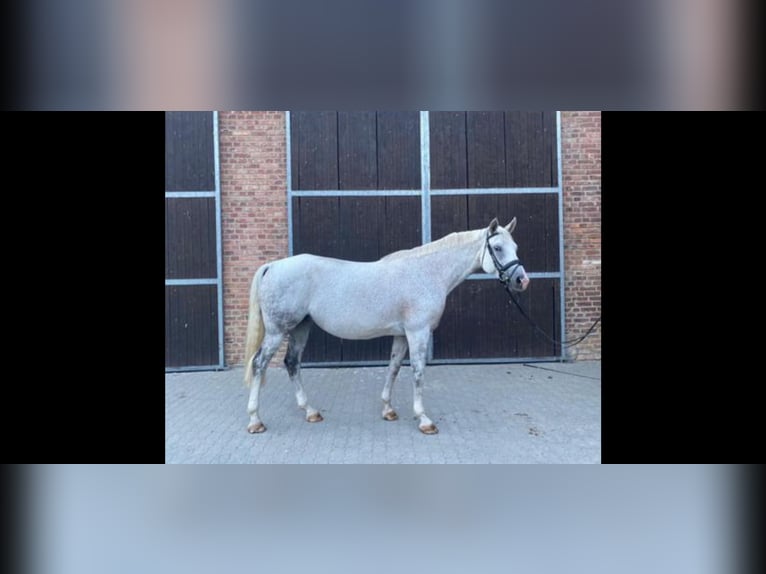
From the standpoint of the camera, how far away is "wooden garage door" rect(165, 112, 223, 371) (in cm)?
616

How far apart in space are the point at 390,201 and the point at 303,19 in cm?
341

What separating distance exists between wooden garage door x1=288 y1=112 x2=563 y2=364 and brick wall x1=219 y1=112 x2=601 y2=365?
0.62 ft

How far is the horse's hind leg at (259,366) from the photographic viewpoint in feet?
13.3

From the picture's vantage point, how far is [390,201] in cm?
622

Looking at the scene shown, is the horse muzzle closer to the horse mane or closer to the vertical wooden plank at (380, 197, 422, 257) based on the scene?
the horse mane

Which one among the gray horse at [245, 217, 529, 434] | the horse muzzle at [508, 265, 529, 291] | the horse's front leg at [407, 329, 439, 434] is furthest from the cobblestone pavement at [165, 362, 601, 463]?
the horse muzzle at [508, 265, 529, 291]

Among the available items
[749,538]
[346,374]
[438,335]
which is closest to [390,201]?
[438,335]

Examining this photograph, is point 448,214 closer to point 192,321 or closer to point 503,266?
point 503,266

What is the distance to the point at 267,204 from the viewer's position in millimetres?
6219

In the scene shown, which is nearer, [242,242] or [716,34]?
[716,34]

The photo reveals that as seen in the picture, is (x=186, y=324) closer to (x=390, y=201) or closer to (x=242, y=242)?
(x=242, y=242)

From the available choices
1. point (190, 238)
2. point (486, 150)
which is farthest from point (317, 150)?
point (486, 150)

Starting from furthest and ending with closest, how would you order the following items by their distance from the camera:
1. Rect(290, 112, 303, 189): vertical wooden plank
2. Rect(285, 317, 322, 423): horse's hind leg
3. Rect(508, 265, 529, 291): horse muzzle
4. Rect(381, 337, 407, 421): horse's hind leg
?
1. Rect(290, 112, 303, 189): vertical wooden plank
2. Rect(285, 317, 322, 423): horse's hind leg
3. Rect(381, 337, 407, 421): horse's hind leg
4. Rect(508, 265, 529, 291): horse muzzle

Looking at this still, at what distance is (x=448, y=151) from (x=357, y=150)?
1.16 metres
